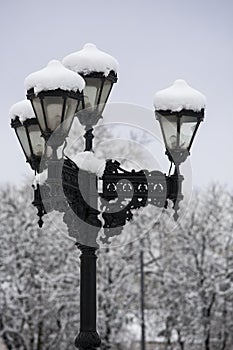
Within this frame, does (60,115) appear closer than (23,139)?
Yes

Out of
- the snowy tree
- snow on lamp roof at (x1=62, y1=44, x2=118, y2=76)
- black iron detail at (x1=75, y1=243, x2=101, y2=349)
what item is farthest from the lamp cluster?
the snowy tree

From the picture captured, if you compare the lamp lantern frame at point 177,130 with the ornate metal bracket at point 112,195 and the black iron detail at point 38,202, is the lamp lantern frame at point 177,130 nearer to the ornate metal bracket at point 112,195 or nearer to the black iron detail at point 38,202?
the ornate metal bracket at point 112,195

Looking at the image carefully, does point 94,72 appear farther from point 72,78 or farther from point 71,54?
point 72,78

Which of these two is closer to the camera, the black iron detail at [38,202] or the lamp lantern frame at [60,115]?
the lamp lantern frame at [60,115]

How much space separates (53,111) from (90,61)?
0.90 m

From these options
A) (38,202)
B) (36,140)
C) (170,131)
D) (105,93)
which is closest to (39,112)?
(38,202)

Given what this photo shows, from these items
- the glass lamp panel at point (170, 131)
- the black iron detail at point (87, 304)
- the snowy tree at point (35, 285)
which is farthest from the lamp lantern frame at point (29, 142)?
the snowy tree at point (35, 285)

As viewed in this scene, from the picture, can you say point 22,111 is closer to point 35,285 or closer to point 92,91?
point 92,91

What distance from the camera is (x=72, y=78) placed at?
4699 millimetres

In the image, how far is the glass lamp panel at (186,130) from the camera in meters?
5.28

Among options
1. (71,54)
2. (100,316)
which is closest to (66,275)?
(100,316)

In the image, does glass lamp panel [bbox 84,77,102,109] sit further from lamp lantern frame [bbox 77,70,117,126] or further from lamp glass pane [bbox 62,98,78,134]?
lamp glass pane [bbox 62,98,78,134]

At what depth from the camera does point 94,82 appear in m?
5.37

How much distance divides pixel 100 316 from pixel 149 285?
323 cm
